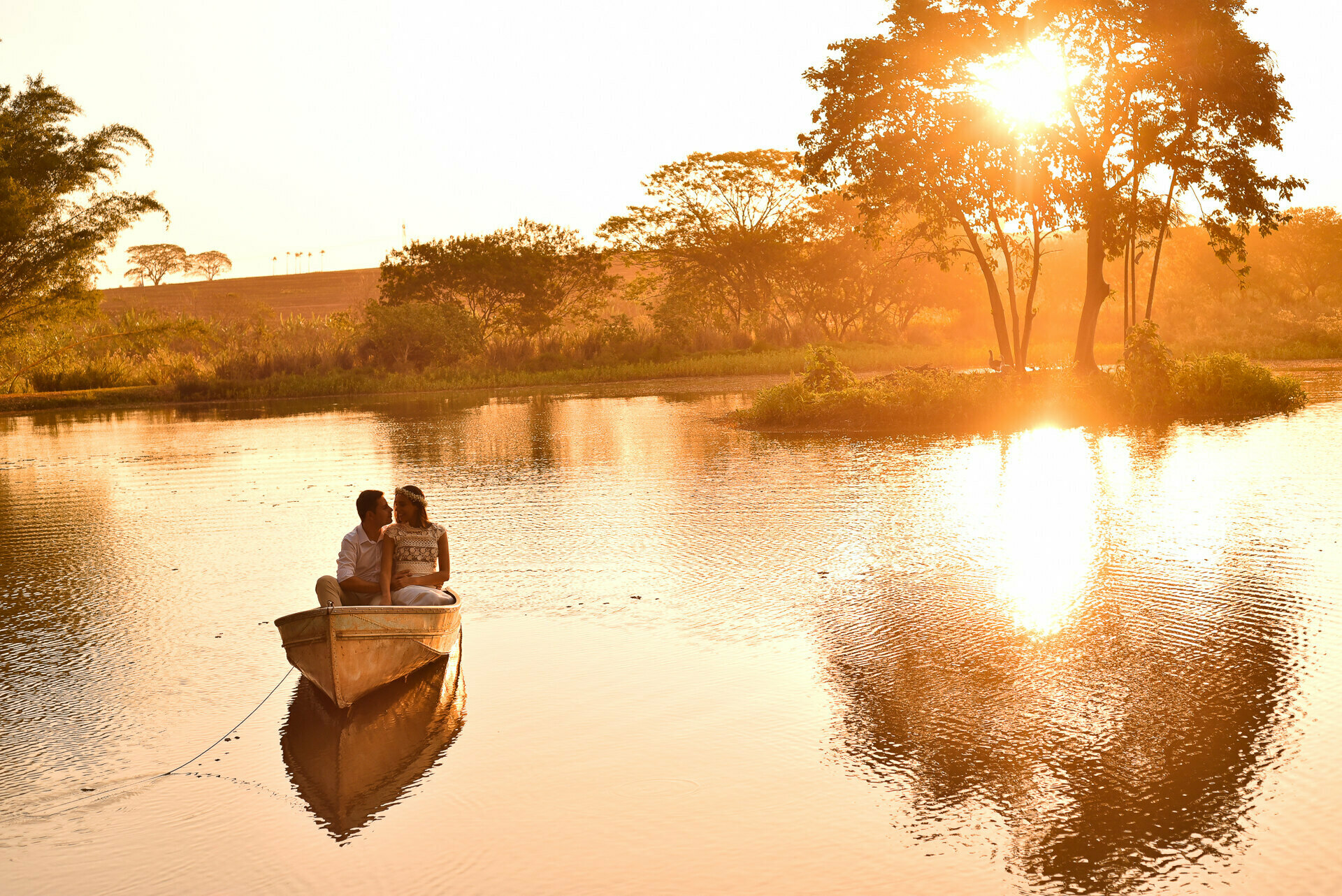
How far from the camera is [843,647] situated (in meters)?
8.91

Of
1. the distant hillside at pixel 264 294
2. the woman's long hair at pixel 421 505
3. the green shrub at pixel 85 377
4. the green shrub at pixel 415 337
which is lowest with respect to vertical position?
the woman's long hair at pixel 421 505

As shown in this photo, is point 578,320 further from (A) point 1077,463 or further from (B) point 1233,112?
(A) point 1077,463

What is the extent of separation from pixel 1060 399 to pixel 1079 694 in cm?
2119

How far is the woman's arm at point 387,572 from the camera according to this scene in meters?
8.96

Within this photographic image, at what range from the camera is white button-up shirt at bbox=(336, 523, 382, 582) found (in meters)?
9.12

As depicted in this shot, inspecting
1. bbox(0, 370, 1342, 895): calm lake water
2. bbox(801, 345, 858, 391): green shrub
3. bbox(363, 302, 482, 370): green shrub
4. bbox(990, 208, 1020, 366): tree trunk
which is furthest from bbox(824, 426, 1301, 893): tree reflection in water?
bbox(363, 302, 482, 370): green shrub

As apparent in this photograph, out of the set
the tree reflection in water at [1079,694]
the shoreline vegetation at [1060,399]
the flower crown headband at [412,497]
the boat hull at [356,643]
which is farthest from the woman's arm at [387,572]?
the shoreline vegetation at [1060,399]

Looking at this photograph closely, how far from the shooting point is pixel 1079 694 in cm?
766

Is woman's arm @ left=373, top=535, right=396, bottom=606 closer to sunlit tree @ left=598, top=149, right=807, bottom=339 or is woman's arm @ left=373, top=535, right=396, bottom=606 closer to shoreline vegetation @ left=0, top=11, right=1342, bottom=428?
shoreline vegetation @ left=0, top=11, right=1342, bottom=428

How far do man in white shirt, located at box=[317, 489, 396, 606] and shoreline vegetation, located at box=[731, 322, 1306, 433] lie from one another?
60.7 feet

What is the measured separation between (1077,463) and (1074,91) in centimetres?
1637

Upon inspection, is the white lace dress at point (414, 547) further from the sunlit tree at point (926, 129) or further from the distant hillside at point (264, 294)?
the distant hillside at point (264, 294)

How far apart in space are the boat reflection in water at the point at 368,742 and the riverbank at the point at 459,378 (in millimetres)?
43193

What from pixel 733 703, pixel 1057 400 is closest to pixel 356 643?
pixel 733 703
